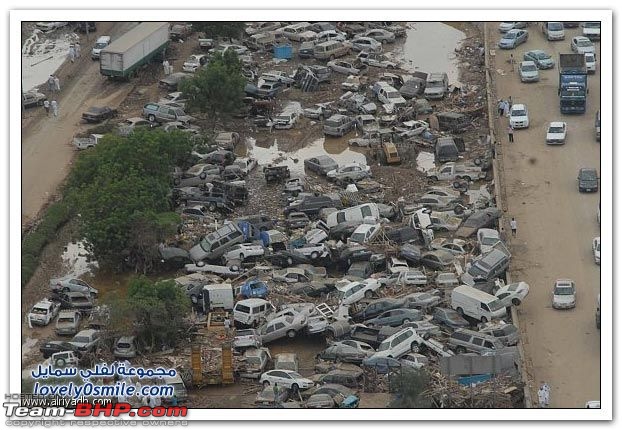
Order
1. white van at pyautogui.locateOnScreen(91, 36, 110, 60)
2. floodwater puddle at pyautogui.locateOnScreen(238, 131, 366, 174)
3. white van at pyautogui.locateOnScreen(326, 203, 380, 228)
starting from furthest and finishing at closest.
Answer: white van at pyautogui.locateOnScreen(91, 36, 110, 60) → floodwater puddle at pyautogui.locateOnScreen(238, 131, 366, 174) → white van at pyautogui.locateOnScreen(326, 203, 380, 228)

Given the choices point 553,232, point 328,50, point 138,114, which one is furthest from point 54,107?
point 553,232

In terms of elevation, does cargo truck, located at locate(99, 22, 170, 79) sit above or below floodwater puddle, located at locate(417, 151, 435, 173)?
above

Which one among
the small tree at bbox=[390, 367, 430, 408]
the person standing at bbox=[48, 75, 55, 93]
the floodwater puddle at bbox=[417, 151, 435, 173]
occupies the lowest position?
the small tree at bbox=[390, 367, 430, 408]

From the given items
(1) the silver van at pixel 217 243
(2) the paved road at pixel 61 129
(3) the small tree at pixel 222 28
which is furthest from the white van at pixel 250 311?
(3) the small tree at pixel 222 28

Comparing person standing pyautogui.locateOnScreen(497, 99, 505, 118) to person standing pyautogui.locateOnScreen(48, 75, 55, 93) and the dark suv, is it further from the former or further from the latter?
person standing pyautogui.locateOnScreen(48, 75, 55, 93)

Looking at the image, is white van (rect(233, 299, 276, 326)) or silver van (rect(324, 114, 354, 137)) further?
silver van (rect(324, 114, 354, 137))

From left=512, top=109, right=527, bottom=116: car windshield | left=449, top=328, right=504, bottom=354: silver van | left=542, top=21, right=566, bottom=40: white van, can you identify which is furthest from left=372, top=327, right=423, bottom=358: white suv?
left=542, top=21, right=566, bottom=40: white van
